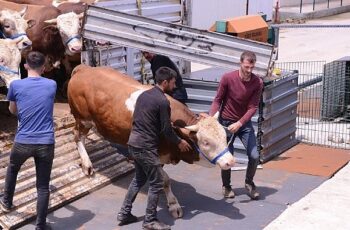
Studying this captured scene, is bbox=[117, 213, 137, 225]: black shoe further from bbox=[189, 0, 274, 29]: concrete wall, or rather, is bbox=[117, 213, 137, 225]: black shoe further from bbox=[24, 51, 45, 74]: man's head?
bbox=[189, 0, 274, 29]: concrete wall

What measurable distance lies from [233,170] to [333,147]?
79.5 inches

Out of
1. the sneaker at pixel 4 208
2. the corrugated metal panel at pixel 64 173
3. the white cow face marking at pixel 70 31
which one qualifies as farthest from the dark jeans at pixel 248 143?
the white cow face marking at pixel 70 31

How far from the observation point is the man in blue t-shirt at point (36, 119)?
621cm

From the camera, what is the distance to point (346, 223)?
6895 millimetres

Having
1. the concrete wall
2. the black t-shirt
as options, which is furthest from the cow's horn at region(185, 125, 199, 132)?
the concrete wall

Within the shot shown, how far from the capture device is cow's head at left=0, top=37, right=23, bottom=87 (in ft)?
25.3

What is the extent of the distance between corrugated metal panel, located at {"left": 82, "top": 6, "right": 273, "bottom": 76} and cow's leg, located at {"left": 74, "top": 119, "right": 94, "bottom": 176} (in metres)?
1.23

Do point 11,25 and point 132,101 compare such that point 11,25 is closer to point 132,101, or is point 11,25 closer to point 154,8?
point 132,101

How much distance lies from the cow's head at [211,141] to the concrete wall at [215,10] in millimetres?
15480

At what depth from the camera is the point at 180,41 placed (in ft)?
26.6

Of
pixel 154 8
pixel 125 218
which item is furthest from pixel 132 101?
pixel 154 8

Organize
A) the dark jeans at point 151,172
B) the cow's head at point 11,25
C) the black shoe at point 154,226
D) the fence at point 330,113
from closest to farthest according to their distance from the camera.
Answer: the dark jeans at point 151,172
the black shoe at point 154,226
the cow's head at point 11,25
the fence at point 330,113

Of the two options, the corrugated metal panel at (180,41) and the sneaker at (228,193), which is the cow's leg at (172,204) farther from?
the corrugated metal panel at (180,41)

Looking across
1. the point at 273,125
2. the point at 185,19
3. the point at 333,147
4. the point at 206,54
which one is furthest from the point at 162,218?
the point at 185,19
